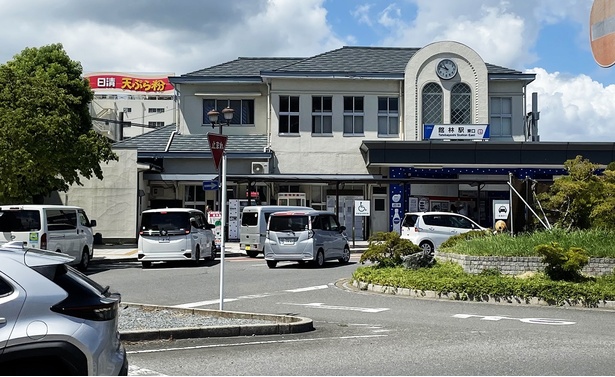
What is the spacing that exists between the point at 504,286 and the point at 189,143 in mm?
27829

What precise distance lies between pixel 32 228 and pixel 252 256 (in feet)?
33.9

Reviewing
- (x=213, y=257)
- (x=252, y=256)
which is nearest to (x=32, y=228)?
(x=213, y=257)

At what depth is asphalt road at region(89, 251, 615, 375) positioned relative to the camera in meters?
8.16

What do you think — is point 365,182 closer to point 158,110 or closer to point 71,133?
point 71,133

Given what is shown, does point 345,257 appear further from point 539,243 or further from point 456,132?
point 456,132

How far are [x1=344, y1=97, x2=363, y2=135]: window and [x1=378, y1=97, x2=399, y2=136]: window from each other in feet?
3.44

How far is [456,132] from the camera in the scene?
124 feet

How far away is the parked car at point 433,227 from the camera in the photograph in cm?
2748

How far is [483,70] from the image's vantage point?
40156 millimetres

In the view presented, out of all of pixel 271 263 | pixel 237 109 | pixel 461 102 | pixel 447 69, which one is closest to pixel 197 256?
pixel 271 263

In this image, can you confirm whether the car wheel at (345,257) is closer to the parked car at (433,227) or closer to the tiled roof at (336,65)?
the parked car at (433,227)

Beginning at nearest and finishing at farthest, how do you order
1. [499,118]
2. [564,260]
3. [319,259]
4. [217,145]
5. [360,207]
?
[217,145], [564,260], [319,259], [360,207], [499,118]

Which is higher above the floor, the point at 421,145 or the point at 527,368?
the point at 421,145

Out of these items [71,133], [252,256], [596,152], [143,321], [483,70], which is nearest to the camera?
[143,321]
